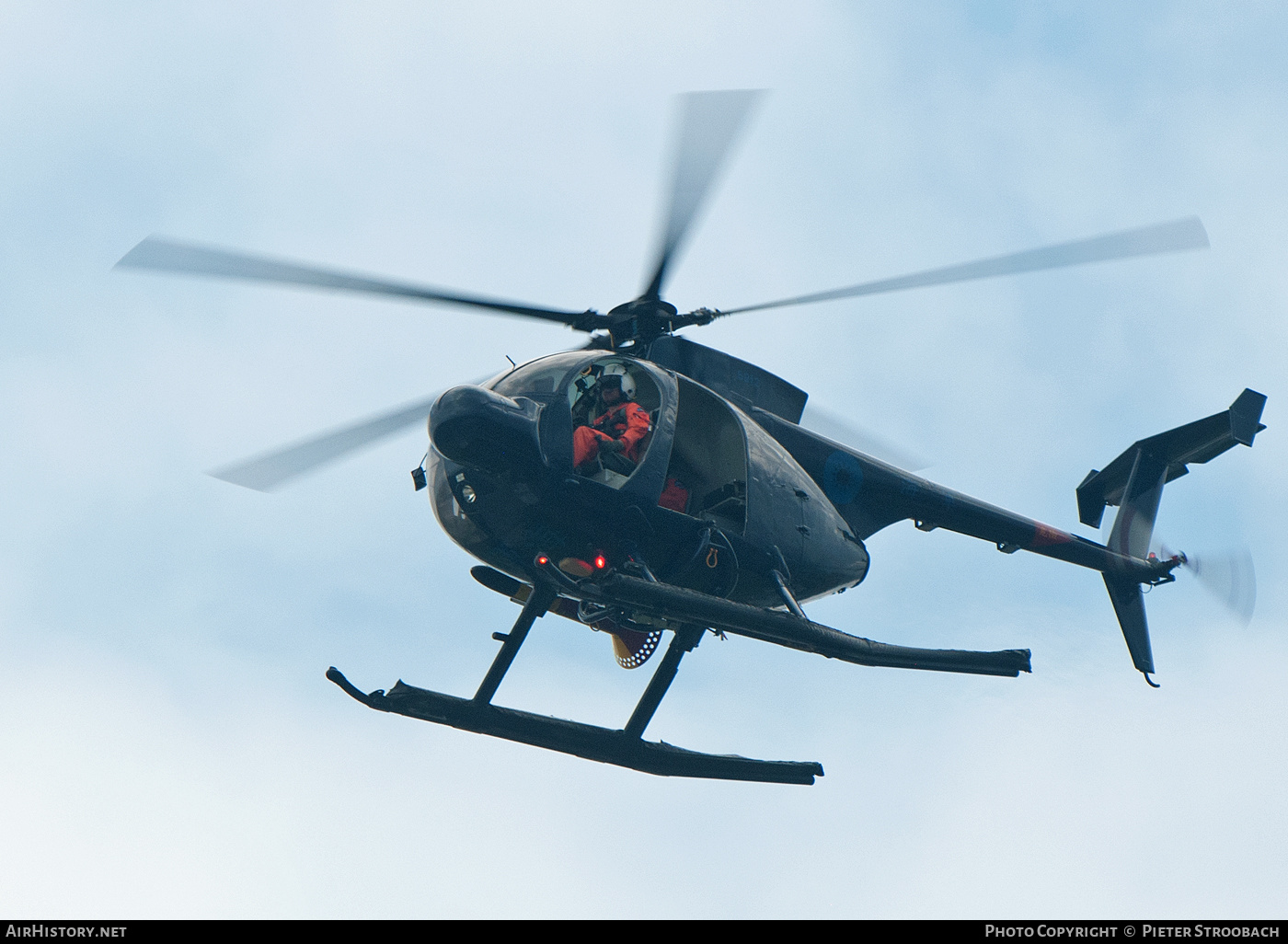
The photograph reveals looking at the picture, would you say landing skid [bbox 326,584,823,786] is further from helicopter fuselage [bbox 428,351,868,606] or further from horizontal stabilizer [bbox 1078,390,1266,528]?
horizontal stabilizer [bbox 1078,390,1266,528]

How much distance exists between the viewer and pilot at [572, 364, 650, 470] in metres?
11.5

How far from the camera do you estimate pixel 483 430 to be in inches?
418

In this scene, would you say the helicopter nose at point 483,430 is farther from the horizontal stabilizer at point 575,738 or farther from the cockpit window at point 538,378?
the horizontal stabilizer at point 575,738

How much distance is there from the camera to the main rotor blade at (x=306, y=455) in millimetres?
11430

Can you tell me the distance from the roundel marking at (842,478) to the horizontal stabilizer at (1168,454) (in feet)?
16.7

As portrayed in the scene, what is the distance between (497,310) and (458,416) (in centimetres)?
172

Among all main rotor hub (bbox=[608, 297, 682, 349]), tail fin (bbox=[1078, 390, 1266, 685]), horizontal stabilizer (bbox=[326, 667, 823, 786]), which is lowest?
horizontal stabilizer (bbox=[326, 667, 823, 786])

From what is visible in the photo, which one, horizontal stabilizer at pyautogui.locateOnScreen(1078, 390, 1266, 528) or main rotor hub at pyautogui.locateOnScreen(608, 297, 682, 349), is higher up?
horizontal stabilizer at pyautogui.locateOnScreen(1078, 390, 1266, 528)

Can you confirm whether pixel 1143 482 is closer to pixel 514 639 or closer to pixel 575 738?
pixel 575 738

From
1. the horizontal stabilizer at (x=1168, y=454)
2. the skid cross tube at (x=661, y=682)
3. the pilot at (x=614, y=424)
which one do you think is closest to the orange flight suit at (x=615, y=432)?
the pilot at (x=614, y=424)

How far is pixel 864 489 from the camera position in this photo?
14.2m

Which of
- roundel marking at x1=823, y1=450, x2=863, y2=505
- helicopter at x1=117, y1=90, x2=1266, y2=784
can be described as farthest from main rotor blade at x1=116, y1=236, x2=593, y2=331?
roundel marking at x1=823, y1=450, x2=863, y2=505

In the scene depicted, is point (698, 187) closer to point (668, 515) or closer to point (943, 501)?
point (668, 515)
